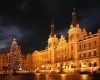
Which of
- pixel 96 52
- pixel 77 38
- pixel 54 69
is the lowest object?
pixel 54 69

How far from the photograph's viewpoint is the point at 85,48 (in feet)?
245

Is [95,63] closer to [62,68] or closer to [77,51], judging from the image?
[77,51]

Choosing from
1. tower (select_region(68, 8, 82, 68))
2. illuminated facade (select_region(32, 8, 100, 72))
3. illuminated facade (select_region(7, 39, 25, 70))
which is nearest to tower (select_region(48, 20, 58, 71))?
illuminated facade (select_region(32, 8, 100, 72))

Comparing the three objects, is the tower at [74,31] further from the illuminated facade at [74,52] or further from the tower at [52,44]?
the tower at [52,44]

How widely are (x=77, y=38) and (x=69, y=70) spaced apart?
12.9 metres

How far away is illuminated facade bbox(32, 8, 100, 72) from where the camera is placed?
69.4 m

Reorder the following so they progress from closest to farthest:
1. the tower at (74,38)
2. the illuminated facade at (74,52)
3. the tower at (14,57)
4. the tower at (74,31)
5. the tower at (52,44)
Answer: the illuminated facade at (74,52)
the tower at (14,57)
the tower at (74,38)
the tower at (74,31)
the tower at (52,44)

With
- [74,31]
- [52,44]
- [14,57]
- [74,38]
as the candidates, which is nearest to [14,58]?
[14,57]

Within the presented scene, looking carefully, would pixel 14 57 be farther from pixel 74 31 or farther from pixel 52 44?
pixel 52 44

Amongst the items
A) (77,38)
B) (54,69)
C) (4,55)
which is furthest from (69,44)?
(4,55)

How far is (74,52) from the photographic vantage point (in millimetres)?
80125

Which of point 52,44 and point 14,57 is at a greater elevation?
point 52,44

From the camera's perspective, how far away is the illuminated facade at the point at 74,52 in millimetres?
69375

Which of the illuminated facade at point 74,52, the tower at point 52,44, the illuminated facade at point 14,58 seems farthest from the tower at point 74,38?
the illuminated facade at point 14,58
